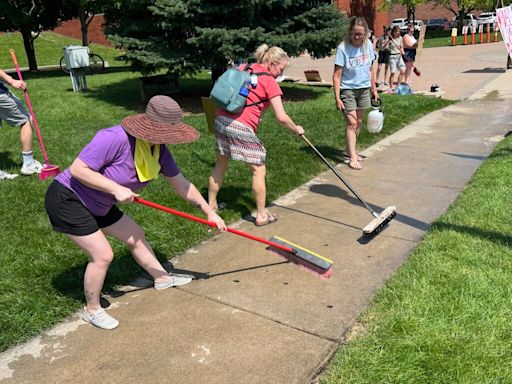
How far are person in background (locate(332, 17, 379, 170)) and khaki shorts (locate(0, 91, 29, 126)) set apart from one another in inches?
151

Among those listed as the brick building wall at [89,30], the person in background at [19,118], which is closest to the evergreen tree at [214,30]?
the person in background at [19,118]

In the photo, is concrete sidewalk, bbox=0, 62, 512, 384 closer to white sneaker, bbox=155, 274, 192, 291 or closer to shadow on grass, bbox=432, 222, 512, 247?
white sneaker, bbox=155, 274, 192, 291

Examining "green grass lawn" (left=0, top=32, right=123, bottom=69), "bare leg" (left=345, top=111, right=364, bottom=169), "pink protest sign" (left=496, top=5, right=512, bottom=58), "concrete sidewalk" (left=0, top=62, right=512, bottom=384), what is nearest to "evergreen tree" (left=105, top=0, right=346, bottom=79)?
"pink protest sign" (left=496, top=5, right=512, bottom=58)

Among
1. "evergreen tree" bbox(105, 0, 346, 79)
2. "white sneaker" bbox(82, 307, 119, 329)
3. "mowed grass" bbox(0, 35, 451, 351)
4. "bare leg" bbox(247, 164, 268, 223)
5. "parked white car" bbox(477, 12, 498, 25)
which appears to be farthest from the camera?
"parked white car" bbox(477, 12, 498, 25)

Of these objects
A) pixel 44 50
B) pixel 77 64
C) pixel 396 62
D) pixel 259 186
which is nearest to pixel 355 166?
pixel 259 186

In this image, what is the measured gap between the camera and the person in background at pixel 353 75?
589 centimetres

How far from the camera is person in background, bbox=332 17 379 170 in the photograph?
19.3 ft

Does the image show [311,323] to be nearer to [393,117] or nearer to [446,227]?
[446,227]

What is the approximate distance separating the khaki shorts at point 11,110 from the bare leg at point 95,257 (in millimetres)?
3720

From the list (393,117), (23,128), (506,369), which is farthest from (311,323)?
(393,117)

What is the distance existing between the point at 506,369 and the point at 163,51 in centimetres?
849

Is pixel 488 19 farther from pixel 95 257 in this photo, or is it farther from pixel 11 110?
pixel 95 257

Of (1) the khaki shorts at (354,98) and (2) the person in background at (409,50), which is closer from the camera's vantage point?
(1) the khaki shorts at (354,98)

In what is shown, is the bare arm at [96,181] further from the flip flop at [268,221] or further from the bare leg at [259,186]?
the flip flop at [268,221]
